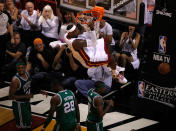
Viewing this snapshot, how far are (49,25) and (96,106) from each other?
3.80 meters

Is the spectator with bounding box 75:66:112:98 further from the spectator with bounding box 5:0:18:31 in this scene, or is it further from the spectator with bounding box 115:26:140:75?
the spectator with bounding box 5:0:18:31

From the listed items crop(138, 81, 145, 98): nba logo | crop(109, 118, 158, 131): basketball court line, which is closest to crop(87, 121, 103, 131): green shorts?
crop(109, 118, 158, 131): basketball court line

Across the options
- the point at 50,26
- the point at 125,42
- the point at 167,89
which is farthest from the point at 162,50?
the point at 50,26

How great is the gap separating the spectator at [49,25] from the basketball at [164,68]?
2967 millimetres

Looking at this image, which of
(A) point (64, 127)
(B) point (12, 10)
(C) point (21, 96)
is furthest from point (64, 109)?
(B) point (12, 10)

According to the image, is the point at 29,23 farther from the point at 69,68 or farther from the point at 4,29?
the point at 69,68

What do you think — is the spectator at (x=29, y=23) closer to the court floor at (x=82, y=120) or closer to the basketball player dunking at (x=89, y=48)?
the court floor at (x=82, y=120)

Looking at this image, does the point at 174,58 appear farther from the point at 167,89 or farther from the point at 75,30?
the point at 75,30

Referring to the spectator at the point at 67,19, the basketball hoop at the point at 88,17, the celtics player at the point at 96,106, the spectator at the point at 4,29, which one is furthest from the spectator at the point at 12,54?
the basketball hoop at the point at 88,17

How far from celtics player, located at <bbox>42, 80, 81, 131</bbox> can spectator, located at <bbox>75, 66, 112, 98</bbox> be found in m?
1.92

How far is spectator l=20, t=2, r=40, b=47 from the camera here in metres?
8.70

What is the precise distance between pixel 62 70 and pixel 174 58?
2.72m

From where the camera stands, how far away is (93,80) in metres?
7.19

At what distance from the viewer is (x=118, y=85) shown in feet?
25.0
